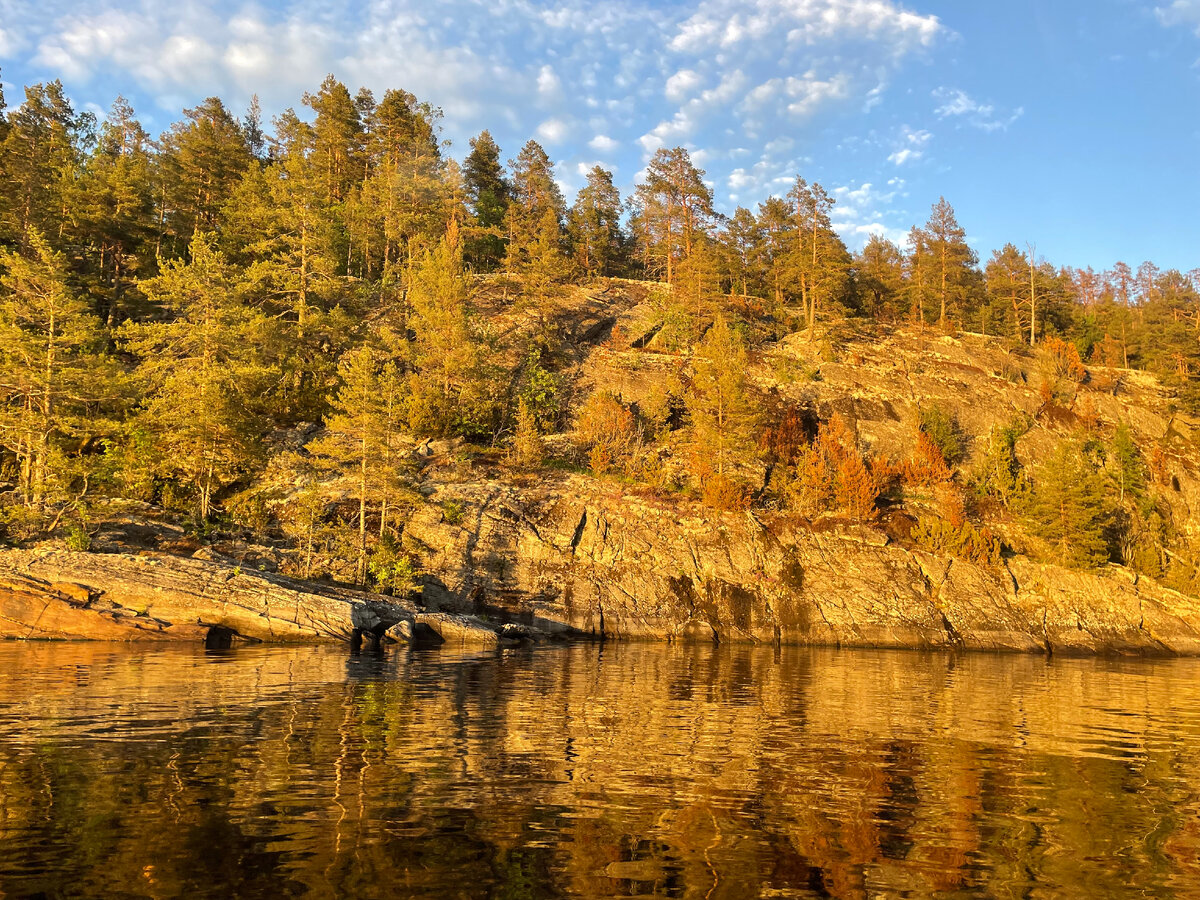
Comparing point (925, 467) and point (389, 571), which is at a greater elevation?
point (925, 467)

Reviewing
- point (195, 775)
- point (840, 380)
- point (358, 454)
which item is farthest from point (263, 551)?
point (840, 380)

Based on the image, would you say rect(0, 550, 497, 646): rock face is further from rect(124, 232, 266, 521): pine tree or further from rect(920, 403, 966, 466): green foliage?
rect(920, 403, 966, 466): green foliage

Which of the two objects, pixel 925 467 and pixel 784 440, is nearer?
pixel 925 467

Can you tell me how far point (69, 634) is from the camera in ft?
84.2

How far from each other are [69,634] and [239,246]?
38.5m

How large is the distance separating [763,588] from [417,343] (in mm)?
28433

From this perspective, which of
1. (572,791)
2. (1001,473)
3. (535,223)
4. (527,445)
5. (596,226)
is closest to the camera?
(572,791)

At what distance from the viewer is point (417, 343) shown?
48188 millimetres

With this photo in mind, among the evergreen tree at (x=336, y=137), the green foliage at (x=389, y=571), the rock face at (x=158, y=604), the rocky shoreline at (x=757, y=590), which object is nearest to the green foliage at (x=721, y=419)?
the rocky shoreline at (x=757, y=590)

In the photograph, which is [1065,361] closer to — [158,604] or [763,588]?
[763,588]

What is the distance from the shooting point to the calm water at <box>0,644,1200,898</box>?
6090 millimetres

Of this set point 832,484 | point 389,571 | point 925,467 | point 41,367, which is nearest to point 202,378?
point 41,367

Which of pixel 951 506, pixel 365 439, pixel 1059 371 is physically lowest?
pixel 951 506

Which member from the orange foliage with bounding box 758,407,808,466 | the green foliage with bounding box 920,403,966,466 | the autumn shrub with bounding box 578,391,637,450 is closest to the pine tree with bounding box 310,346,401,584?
the autumn shrub with bounding box 578,391,637,450
